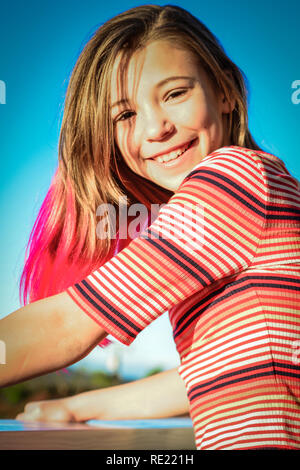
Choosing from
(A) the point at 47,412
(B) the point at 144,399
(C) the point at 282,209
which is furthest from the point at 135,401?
(C) the point at 282,209

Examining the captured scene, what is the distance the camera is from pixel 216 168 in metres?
0.49

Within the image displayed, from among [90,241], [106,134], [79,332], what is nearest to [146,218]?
[90,241]

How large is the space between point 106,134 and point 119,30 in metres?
0.16

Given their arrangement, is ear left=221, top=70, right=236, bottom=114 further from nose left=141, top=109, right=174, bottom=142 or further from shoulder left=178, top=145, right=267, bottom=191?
shoulder left=178, top=145, right=267, bottom=191

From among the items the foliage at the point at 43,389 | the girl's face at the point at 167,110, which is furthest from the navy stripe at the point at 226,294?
the foliage at the point at 43,389

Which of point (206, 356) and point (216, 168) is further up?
point (216, 168)

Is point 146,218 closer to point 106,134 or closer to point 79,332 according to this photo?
point 106,134

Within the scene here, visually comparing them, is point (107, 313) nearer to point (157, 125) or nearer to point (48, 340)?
point (48, 340)

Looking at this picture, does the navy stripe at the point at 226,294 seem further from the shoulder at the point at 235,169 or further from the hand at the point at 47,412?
the hand at the point at 47,412

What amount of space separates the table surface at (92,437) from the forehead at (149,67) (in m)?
0.47

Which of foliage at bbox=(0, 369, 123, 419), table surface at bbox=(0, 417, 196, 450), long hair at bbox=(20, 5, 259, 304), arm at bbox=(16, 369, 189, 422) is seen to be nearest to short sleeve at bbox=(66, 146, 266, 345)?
table surface at bbox=(0, 417, 196, 450)

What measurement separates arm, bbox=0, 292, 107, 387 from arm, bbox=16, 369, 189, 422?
1.14ft

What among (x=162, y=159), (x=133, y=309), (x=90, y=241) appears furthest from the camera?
(x=90, y=241)

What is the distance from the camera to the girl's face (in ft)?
2.14
